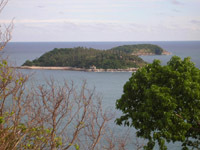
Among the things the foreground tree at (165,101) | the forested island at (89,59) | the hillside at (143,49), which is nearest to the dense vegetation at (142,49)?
the hillside at (143,49)

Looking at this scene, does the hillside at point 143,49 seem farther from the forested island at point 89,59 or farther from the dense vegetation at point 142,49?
the forested island at point 89,59

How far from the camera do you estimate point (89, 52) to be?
9975 centimetres

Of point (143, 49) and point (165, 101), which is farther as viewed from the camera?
point (143, 49)

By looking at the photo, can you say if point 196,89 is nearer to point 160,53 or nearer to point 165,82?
point 165,82

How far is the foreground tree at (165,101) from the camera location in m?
10.7

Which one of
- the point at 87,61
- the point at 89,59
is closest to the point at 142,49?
the point at 89,59

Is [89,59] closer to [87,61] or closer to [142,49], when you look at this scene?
[87,61]

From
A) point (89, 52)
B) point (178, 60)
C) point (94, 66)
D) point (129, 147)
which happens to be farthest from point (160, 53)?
point (178, 60)

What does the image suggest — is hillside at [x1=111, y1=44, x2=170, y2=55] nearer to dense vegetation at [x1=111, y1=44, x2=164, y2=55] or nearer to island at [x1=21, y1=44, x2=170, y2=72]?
dense vegetation at [x1=111, y1=44, x2=164, y2=55]

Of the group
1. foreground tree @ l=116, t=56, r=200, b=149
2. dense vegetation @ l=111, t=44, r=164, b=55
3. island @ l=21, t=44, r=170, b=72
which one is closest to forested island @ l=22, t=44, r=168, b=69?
island @ l=21, t=44, r=170, b=72

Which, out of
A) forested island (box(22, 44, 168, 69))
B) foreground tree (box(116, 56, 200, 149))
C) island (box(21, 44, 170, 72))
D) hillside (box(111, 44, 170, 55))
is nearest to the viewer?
foreground tree (box(116, 56, 200, 149))

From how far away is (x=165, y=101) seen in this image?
1066cm

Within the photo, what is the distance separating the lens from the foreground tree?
1070cm

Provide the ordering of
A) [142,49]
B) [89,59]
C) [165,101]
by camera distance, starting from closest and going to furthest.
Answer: [165,101] → [89,59] → [142,49]
